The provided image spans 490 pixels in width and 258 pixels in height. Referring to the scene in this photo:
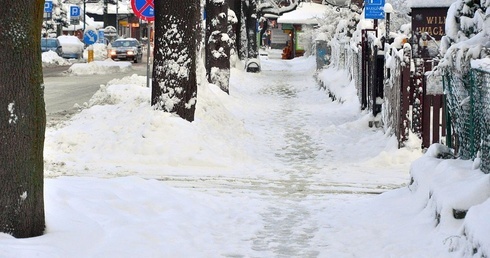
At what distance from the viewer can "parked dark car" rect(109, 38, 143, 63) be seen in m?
62.2

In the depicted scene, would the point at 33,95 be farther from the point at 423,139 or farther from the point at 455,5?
the point at 423,139

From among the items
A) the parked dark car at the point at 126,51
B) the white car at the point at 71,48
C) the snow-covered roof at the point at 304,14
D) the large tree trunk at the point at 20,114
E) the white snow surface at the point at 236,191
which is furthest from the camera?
the white car at the point at 71,48

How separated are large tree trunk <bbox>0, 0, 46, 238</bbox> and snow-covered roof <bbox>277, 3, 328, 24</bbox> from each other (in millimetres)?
56766

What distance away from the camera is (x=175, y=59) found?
1653 cm

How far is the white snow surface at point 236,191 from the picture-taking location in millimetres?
8336

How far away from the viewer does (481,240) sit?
685 cm

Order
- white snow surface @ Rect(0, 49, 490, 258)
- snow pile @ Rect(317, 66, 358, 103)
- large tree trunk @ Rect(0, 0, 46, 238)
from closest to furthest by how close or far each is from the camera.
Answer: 1. large tree trunk @ Rect(0, 0, 46, 238)
2. white snow surface @ Rect(0, 49, 490, 258)
3. snow pile @ Rect(317, 66, 358, 103)

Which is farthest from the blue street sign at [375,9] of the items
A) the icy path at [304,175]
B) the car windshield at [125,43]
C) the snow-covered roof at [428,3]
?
the car windshield at [125,43]

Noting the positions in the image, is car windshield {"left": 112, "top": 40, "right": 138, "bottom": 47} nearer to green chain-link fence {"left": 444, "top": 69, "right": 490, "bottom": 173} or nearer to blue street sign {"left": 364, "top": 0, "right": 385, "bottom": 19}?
blue street sign {"left": 364, "top": 0, "right": 385, "bottom": 19}

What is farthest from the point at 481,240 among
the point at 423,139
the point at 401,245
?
the point at 423,139

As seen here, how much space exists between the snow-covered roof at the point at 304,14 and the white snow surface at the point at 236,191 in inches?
1777

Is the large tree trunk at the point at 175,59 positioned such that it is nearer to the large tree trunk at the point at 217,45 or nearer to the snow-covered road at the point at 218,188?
the snow-covered road at the point at 218,188

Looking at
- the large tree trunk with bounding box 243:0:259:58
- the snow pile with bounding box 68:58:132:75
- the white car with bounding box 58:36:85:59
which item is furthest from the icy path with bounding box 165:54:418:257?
the white car with bounding box 58:36:85:59

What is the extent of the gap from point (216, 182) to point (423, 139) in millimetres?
4087
